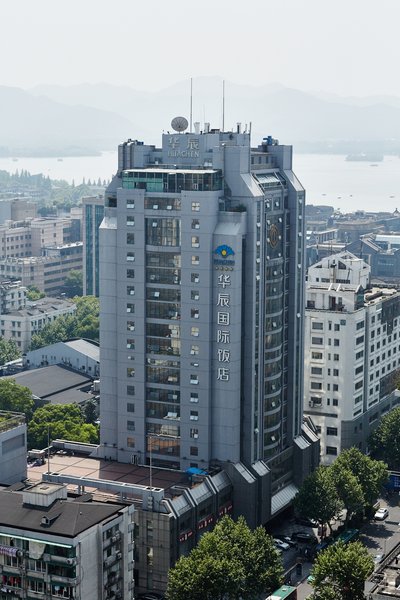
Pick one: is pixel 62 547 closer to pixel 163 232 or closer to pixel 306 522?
pixel 163 232

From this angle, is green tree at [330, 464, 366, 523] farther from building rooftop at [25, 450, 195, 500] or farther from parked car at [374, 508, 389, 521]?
building rooftop at [25, 450, 195, 500]

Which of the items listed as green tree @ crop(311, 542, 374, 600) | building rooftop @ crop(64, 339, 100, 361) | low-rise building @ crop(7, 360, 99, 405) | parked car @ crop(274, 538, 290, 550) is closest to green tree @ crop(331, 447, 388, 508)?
parked car @ crop(274, 538, 290, 550)

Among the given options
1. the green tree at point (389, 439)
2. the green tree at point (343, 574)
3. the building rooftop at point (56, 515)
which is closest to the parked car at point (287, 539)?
the green tree at point (343, 574)

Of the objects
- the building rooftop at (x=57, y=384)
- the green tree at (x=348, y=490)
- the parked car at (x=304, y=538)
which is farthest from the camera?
the building rooftop at (x=57, y=384)

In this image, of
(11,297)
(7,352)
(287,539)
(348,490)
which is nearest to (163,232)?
(348,490)

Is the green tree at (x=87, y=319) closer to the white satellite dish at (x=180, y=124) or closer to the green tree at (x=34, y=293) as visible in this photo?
the green tree at (x=34, y=293)

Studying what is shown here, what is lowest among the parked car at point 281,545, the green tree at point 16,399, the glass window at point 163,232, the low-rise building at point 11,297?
the parked car at point 281,545
